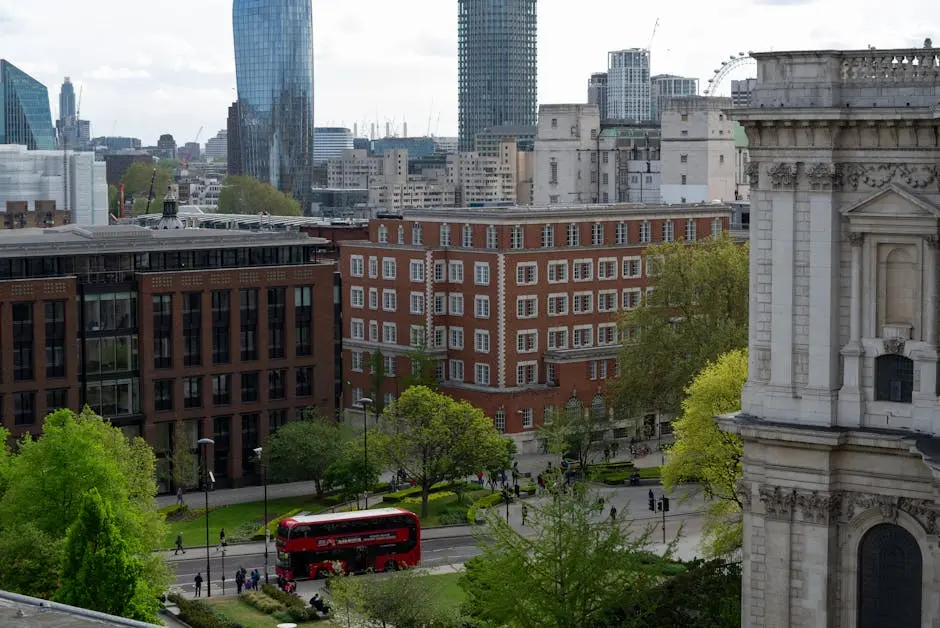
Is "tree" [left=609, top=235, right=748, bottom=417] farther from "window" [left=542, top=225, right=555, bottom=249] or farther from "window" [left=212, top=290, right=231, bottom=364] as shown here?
"window" [left=212, top=290, right=231, bottom=364]

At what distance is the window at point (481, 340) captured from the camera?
12350 cm

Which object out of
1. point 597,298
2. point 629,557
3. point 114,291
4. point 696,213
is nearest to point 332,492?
point 114,291

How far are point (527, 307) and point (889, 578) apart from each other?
236 ft

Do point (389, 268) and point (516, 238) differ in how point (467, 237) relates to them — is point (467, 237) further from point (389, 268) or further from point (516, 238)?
A: point (389, 268)

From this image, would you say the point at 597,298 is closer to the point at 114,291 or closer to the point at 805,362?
the point at 114,291

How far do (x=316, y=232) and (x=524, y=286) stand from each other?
146 feet

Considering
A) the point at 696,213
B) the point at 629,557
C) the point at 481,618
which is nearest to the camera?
the point at 629,557

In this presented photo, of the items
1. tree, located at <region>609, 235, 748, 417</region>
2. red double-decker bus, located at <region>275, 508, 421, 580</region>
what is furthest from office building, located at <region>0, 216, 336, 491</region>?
red double-decker bus, located at <region>275, 508, 421, 580</region>

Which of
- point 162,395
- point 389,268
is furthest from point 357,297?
point 162,395

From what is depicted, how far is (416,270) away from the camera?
128 metres

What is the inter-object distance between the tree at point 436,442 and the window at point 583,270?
79.1ft

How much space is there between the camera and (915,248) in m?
51.8

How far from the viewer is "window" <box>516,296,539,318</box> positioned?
404ft

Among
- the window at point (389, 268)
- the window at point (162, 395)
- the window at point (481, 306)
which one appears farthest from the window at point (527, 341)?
the window at point (162, 395)
